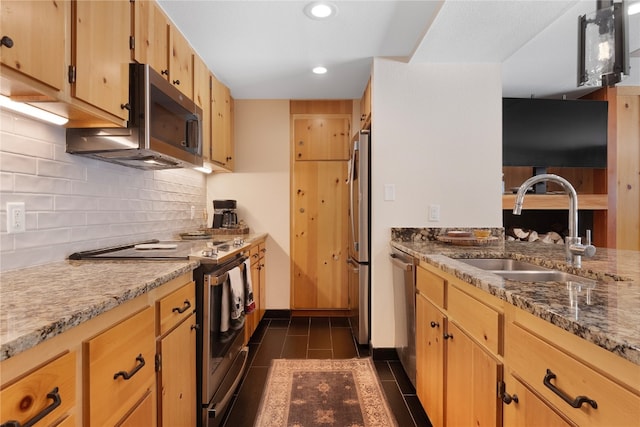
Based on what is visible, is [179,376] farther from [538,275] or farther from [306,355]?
[538,275]

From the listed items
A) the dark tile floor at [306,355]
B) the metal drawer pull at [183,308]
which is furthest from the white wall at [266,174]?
the metal drawer pull at [183,308]

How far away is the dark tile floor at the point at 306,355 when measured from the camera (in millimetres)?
1890

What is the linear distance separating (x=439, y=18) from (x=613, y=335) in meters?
1.90

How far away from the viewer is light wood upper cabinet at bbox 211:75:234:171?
2887 mm

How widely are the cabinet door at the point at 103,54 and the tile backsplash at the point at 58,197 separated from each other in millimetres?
319

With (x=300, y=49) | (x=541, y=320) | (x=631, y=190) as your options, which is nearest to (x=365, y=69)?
(x=300, y=49)

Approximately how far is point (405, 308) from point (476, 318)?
1.10 metres

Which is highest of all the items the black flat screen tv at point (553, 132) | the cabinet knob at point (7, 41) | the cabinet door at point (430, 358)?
the black flat screen tv at point (553, 132)

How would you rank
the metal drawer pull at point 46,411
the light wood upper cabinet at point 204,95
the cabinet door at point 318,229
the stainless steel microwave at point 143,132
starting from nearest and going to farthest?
1. the metal drawer pull at point 46,411
2. the stainless steel microwave at point 143,132
3. the light wood upper cabinet at point 204,95
4. the cabinet door at point 318,229

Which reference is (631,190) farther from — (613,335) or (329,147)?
(613,335)

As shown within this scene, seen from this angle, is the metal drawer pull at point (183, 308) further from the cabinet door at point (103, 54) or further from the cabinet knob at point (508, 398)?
the cabinet knob at point (508, 398)

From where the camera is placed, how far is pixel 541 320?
0.83 meters

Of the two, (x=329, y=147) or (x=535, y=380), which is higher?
(x=329, y=147)

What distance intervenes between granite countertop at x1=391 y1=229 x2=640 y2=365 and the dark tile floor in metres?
0.97
